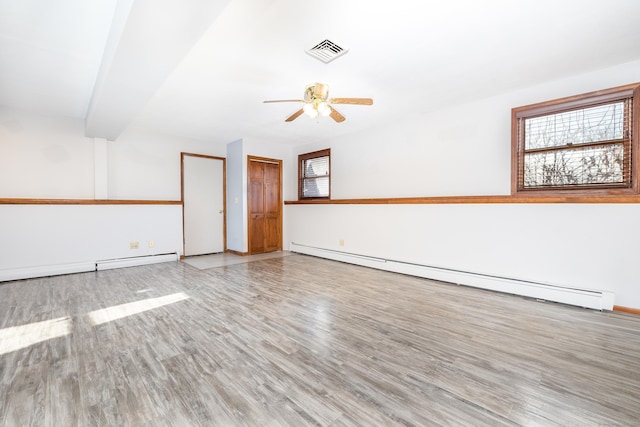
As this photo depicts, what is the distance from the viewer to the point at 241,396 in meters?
1.55

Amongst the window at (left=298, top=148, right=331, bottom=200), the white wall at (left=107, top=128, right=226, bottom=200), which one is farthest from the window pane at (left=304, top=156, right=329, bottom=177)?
the white wall at (left=107, top=128, right=226, bottom=200)

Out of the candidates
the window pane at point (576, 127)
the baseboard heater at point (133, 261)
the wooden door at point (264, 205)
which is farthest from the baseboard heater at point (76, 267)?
the window pane at point (576, 127)

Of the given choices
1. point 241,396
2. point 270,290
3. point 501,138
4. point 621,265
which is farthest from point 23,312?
point 621,265

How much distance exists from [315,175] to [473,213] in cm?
340

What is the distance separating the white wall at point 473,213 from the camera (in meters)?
2.85

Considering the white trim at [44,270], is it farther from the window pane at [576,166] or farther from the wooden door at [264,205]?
the window pane at [576,166]

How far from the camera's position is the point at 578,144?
121 inches

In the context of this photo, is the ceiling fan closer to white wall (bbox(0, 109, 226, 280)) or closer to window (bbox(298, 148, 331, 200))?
window (bbox(298, 148, 331, 200))

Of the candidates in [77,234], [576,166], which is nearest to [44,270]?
[77,234]

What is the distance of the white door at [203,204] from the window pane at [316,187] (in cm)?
190

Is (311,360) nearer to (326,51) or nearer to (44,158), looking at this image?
(326,51)

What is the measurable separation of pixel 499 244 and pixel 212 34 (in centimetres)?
384

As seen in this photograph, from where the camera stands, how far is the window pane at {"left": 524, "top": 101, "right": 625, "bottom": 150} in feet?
9.53

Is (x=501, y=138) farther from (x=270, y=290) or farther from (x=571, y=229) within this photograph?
(x=270, y=290)
